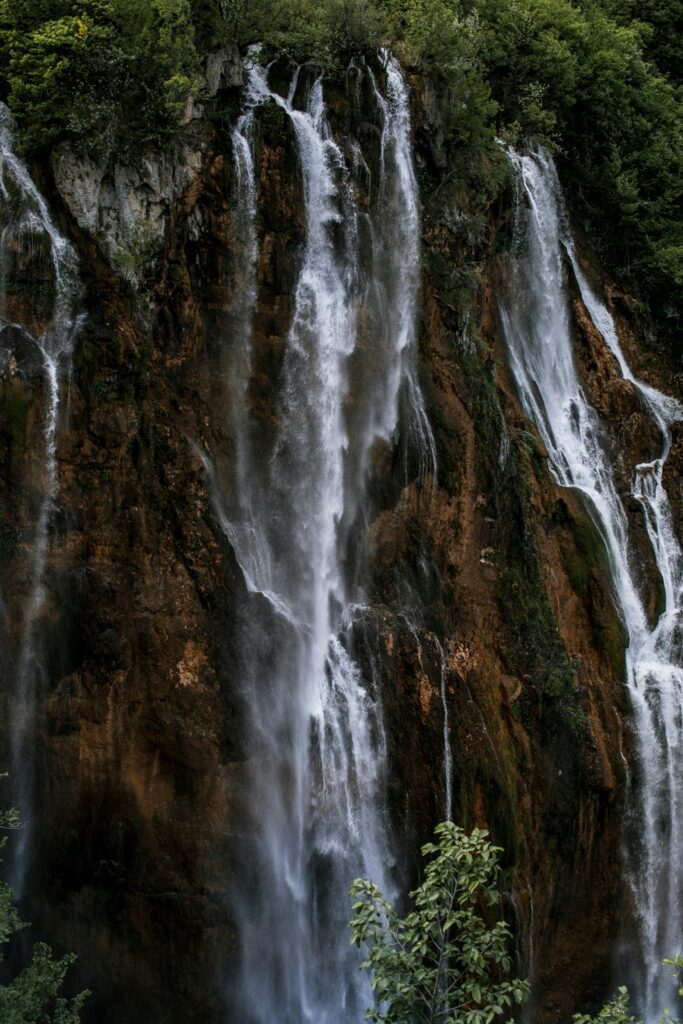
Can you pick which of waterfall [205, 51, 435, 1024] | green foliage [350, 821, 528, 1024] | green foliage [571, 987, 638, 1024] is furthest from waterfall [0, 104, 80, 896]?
green foliage [571, 987, 638, 1024]

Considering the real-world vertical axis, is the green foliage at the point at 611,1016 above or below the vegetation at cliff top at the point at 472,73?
below

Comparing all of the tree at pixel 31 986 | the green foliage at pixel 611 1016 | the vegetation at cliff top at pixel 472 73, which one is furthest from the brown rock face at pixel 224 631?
the green foliage at pixel 611 1016

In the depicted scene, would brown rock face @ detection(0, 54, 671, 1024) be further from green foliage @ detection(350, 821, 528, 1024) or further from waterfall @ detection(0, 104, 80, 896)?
green foliage @ detection(350, 821, 528, 1024)

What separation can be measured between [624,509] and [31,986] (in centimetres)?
1204

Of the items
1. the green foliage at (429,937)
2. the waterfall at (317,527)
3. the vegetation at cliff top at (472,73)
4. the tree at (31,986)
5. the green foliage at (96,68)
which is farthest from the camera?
the vegetation at cliff top at (472,73)

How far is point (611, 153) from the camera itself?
21688 millimetres

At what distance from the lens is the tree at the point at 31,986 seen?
1134cm

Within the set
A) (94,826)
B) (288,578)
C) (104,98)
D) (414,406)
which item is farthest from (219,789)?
(104,98)

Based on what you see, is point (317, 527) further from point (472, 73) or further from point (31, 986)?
point (472, 73)

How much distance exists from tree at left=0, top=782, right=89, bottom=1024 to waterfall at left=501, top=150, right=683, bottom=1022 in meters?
8.83

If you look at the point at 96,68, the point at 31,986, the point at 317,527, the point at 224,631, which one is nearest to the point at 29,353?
the point at 96,68

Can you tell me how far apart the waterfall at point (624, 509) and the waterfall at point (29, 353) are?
823cm

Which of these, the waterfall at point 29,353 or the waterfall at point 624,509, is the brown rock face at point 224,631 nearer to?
the waterfall at point 29,353

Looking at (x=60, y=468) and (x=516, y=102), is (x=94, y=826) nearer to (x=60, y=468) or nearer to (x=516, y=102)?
(x=60, y=468)
